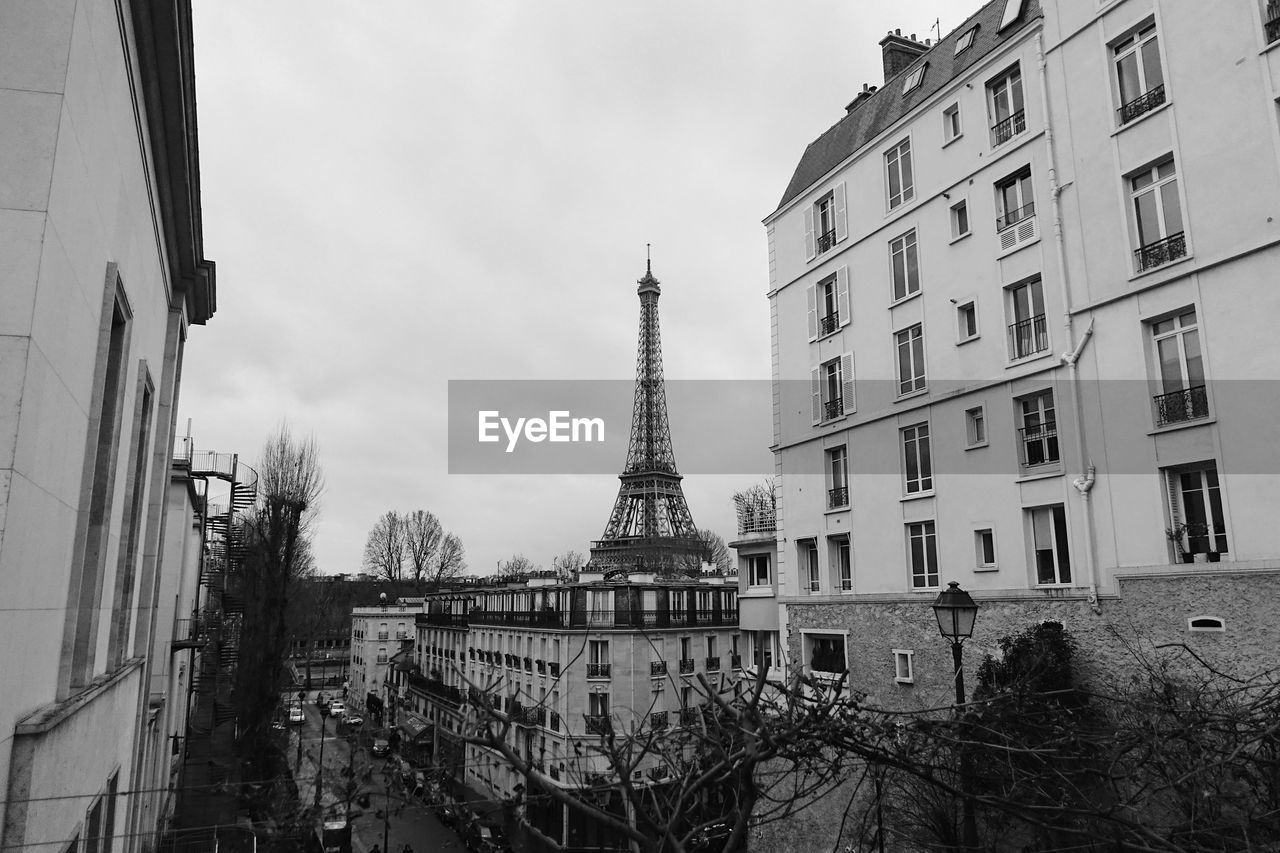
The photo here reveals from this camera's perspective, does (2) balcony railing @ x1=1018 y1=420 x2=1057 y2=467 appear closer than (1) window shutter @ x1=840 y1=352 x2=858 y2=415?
Yes

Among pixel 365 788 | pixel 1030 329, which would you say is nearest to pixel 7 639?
pixel 365 788

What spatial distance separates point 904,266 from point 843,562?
7.08 m

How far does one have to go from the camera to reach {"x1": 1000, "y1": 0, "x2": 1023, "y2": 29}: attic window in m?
16.0

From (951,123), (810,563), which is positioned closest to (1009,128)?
(951,123)

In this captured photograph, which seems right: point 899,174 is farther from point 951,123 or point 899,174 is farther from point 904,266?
point 904,266

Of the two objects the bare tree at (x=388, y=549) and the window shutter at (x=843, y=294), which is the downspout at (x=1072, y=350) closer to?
the window shutter at (x=843, y=294)

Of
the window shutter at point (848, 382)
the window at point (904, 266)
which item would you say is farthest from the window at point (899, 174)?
the window shutter at point (848, 382)

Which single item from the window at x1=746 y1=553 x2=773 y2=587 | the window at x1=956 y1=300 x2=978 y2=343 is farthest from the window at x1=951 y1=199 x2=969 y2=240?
the window at x1=746 y1=553 x2=773 y2=587

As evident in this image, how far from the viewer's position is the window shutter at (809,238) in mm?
20891

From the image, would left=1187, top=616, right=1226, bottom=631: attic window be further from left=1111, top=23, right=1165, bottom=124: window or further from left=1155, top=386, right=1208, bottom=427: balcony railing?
left=1111, top=23, right=1165, bottom=124: window

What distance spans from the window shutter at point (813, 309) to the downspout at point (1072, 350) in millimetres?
6697

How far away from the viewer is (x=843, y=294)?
1956 centimetres

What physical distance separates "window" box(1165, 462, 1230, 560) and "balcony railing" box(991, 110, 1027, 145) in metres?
7.31

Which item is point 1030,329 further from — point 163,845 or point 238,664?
point 238,664
